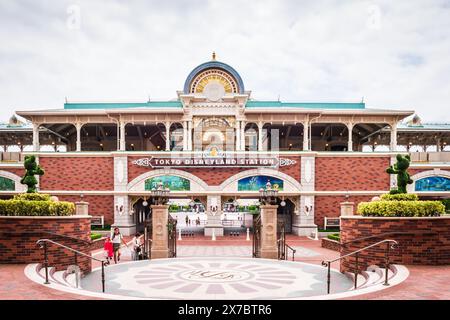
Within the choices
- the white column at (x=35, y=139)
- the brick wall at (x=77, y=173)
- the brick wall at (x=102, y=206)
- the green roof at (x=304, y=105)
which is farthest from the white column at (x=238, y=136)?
the white column at (x=35, y=139)

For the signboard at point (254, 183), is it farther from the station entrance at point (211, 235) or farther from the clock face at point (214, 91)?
the clock face at point (214, 91)

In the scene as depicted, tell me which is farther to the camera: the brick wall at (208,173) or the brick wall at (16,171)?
the brick wall at (16,171)

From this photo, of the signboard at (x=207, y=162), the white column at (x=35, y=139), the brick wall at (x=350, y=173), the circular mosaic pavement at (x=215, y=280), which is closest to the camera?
the circular mosaic pavement at (x=215, y=280)

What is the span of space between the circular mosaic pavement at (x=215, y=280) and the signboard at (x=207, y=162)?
623 inches

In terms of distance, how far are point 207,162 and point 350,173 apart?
1212 cm

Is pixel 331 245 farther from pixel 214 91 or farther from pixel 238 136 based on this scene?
pixel 214 91

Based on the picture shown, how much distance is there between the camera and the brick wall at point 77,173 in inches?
1240

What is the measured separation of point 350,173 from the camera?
104 ft

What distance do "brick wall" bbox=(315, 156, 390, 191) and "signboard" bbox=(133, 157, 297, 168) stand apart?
418cm

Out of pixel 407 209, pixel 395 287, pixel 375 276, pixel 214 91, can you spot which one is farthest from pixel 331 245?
pixel 214 91

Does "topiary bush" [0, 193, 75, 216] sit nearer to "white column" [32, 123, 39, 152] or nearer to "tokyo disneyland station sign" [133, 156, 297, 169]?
"tokyo disneyland station sign" [133, 156, 297, 169]

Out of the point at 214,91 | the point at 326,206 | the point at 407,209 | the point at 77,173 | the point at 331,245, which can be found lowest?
the point at 331,245
